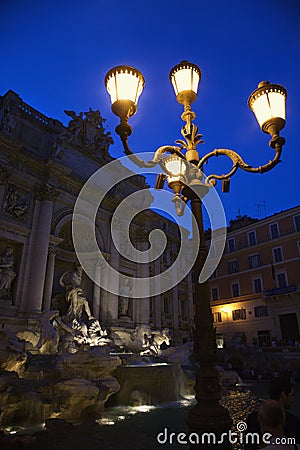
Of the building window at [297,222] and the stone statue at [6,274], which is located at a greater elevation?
the building window at [297,222]

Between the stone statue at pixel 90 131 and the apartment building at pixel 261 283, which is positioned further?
the apartment building at pixel 261 283

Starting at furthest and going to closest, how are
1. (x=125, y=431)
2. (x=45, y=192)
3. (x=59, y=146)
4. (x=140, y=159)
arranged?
(x=59, y=146) < (x=45, y=192) < (x=125, y=431) < (x=140, y=159)

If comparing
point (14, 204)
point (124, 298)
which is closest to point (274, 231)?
point (124, 298)

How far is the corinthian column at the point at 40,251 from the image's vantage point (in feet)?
42.3

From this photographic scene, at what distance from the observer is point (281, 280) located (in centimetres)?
2470

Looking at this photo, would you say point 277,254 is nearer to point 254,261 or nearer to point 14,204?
point 254,261

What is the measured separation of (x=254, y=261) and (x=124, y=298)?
47.5 ft

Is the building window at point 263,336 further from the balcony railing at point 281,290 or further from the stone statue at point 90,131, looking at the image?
the stone statue at point 90,131

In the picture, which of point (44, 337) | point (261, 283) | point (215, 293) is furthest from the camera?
point (215, 293)

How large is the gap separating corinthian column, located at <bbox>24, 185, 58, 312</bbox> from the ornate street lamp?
992 centimetres

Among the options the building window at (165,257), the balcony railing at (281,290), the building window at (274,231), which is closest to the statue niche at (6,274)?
the building window at (165,257)

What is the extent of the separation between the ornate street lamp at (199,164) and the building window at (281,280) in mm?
22282

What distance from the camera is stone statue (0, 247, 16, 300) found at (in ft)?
40.4

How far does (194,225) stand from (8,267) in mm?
10772
